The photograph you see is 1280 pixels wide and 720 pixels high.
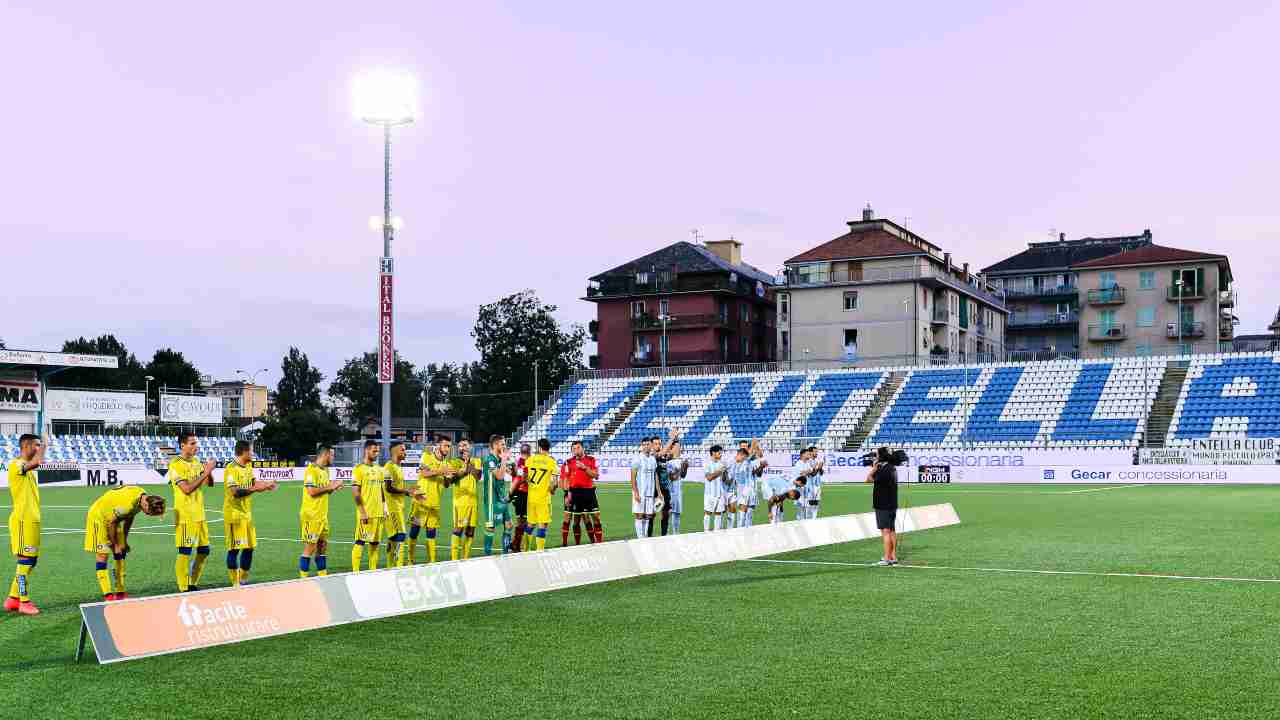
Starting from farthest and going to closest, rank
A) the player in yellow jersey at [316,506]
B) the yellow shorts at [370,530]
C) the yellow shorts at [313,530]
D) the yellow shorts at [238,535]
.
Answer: the yellow shorts at [370,530] → the yellow shorts at [313,530] → the player in yellow jersey at [316,506] → the yellow shorts at [238,535]

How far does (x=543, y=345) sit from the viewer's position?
4205 inches

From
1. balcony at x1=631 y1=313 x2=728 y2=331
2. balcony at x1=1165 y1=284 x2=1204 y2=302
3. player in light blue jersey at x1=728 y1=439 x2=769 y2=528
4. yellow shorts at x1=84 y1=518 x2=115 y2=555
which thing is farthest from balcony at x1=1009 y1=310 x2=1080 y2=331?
yellow shorts at x1=84 y1=518 x2=115 y2=555

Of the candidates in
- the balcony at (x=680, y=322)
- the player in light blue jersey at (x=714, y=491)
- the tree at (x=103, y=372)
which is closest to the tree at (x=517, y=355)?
the balcony at (x=680, y=322)

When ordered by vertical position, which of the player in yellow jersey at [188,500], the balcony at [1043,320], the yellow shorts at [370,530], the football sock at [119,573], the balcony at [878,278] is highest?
the balcony at [878,278]

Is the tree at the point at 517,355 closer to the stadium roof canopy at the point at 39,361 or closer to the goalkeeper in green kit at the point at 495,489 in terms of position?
the stadium roof canopy at the point at 39,361

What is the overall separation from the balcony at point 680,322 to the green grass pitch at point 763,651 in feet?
224

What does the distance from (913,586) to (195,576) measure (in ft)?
30.7

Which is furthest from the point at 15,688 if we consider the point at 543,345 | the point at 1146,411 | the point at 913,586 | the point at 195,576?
the point at 543,345

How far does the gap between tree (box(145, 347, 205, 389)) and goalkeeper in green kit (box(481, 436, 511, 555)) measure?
10175 cm

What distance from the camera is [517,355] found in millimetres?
105562

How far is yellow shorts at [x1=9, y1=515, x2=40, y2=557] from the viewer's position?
14070mm

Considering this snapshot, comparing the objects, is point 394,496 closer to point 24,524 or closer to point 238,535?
point 238,535

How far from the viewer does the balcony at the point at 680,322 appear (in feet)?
287

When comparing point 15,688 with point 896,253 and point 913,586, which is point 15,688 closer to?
point 913,586
